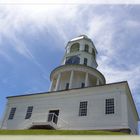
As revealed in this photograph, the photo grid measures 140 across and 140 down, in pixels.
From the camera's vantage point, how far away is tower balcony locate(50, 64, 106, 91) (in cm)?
3206

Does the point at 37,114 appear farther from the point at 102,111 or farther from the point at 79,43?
the point at 79,43

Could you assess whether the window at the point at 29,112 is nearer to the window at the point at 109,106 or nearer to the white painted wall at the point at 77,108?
the white painted wall at the point at 77,108

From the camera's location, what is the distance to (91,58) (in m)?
36.4

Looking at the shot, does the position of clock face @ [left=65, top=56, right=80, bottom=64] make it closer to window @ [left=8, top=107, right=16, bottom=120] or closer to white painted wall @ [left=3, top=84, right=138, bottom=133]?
white painted wall @ [left=3, top=84, right=138, bottom=133]

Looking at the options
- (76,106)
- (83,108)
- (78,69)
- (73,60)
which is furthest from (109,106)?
(73,60)

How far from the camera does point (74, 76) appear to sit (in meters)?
33.1

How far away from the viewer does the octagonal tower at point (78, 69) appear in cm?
3216

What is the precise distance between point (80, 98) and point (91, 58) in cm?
1208

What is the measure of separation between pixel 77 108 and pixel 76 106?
0.98 ft

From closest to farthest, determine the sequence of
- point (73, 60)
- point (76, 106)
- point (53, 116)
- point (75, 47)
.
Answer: point (53, 116)
point (76, 106)
point (73, 60)
point (75, 47)

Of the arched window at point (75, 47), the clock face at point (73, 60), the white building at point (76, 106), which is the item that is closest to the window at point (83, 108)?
the white building at point (76, 106)

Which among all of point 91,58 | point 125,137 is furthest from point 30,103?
point 125,137

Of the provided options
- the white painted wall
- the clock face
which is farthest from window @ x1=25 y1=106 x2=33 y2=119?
the clock face

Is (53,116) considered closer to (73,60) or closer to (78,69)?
(78,69)
